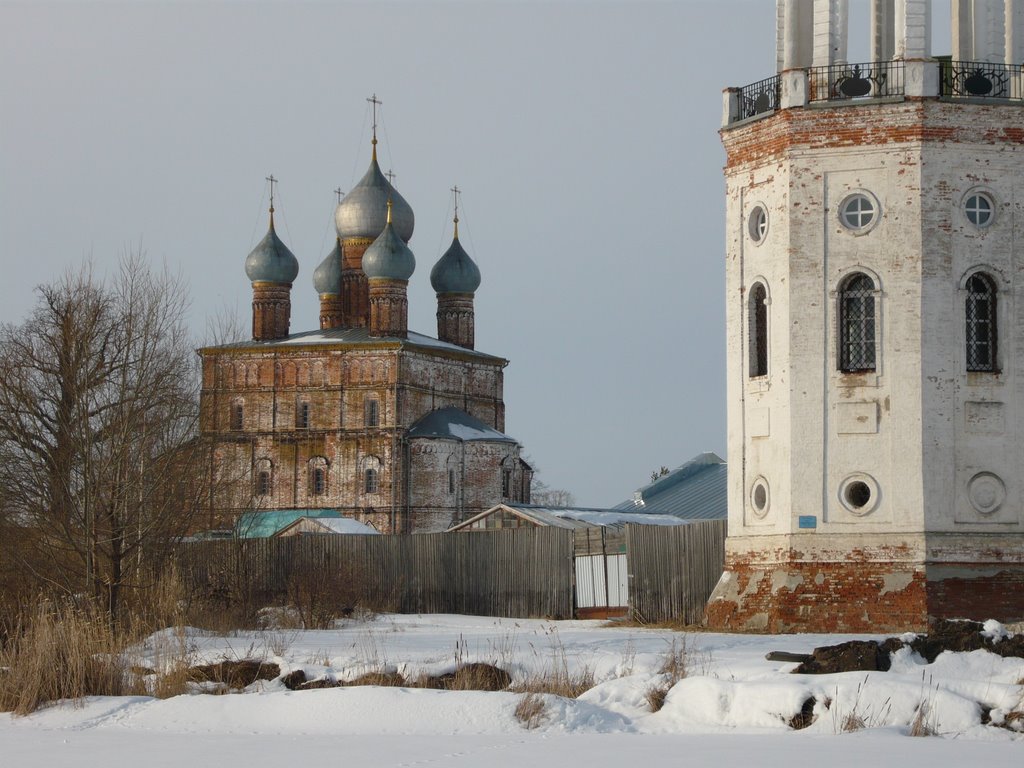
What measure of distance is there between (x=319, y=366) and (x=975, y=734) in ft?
179

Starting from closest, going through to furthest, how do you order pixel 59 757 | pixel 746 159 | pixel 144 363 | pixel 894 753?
pixel 894 753, pixel 59 757, pixel 746 159, pixel 144 363

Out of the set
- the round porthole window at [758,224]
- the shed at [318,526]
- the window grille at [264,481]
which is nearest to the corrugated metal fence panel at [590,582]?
the round porthole window at [758,224]

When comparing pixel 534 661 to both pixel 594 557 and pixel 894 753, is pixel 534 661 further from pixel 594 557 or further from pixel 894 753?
pixel 594 557

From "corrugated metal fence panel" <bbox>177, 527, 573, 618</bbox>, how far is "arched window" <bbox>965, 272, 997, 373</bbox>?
32.7ft

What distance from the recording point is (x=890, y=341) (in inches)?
893

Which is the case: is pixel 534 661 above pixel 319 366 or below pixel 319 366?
below

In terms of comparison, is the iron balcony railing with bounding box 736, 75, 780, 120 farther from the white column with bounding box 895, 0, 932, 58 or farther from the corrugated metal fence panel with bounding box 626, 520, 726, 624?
the corrugated metal fence panel with bounding box 626, 520, 726, 624

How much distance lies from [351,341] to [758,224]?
140 ft

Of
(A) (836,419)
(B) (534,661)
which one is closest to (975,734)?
(B) (534,661)

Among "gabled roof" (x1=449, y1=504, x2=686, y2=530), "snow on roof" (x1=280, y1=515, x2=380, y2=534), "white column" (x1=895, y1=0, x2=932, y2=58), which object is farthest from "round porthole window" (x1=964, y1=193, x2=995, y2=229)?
"snow on roof" (x1=280, y1=515, x2=380, y2=534)

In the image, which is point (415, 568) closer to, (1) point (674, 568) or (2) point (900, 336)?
(1) point (674, 568)

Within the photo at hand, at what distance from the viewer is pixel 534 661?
1605 centimetres

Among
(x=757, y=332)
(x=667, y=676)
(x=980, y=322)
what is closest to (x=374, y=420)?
(x=757, y=332)

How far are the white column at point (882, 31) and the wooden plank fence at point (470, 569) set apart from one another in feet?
25.3
